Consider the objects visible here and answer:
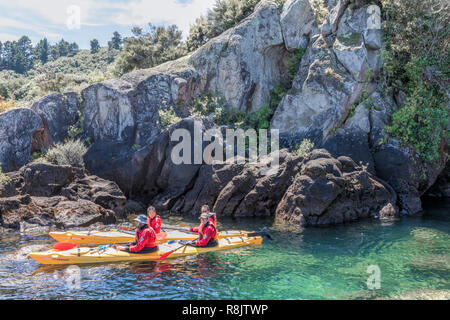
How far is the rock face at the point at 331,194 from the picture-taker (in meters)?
13.6

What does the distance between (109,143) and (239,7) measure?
38.1ft

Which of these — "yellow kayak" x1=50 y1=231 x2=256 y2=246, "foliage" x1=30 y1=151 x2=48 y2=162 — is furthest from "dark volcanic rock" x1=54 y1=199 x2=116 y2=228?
"foliage" x1=30 y1=151 x2=48 y2=162

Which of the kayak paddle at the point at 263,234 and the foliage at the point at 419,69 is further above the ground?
the foliage at the point at 419,69

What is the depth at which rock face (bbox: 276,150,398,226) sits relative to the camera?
1359cm

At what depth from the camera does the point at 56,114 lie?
19094mm

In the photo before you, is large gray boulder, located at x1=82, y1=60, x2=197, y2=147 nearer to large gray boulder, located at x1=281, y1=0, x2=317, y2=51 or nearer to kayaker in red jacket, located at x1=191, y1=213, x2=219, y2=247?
large gray boulder, located at x1=281, y1=0, x2=317, y2=51

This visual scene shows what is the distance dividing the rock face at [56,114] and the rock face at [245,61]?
6965 mm

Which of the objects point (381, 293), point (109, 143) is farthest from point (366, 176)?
point (109, 143)

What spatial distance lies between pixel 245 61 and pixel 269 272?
14291 millimetres

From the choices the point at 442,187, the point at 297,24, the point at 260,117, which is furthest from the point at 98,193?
the point at 442,187

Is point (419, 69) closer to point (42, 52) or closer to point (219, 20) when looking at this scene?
point (219, 20)

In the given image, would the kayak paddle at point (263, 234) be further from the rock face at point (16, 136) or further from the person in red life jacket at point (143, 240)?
the rock face at point (16, 136)

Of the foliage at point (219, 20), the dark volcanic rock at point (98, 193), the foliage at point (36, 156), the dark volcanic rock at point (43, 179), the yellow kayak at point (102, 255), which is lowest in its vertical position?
the yellow kayak at point (102, 255)

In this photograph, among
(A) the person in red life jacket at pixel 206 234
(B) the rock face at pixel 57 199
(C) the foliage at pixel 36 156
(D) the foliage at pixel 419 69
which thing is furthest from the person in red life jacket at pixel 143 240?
(D) the foliage at pixel 419 69
